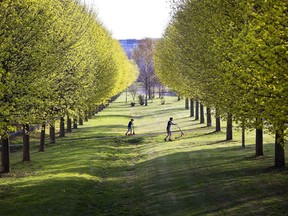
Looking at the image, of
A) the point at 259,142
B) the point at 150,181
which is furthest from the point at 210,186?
the point at 259,142

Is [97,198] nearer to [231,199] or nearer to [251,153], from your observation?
[231,199]

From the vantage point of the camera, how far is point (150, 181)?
2292cm

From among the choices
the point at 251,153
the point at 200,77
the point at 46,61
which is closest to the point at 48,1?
the point at 46,61

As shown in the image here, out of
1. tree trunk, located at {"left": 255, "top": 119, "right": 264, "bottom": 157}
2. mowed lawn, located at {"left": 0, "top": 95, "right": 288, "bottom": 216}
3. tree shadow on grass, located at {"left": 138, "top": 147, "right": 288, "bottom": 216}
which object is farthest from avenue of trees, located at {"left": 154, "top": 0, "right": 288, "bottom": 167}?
tree trunk, located at {"left": 255, "top": 119, "right": 264, "bottom": 157}

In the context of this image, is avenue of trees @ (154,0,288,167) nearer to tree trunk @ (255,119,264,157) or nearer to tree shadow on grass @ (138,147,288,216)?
tree shadow on grass @ (138,147,288,216)

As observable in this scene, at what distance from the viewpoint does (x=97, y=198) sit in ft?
66.4

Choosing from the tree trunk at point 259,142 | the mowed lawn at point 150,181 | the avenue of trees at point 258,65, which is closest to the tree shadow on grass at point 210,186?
the mowed lawn at point 150,181

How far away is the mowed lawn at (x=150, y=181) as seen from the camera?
17.3 meters

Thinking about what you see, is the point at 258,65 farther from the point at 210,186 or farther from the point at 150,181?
the point at 150,181

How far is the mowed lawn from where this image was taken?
1729 cm

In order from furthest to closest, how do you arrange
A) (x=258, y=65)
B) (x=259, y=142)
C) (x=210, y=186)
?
1. (x=259, y=142)
2. (x=210, y=186)
3. (x=258, y=65)

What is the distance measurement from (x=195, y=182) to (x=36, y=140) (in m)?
29.1

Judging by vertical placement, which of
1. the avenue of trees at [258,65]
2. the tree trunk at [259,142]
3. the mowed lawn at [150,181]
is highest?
the avenue of trees at [258,65]

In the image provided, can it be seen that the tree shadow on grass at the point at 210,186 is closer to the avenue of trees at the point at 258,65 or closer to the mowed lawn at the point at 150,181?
the mowed lawn at the point at 150,181
